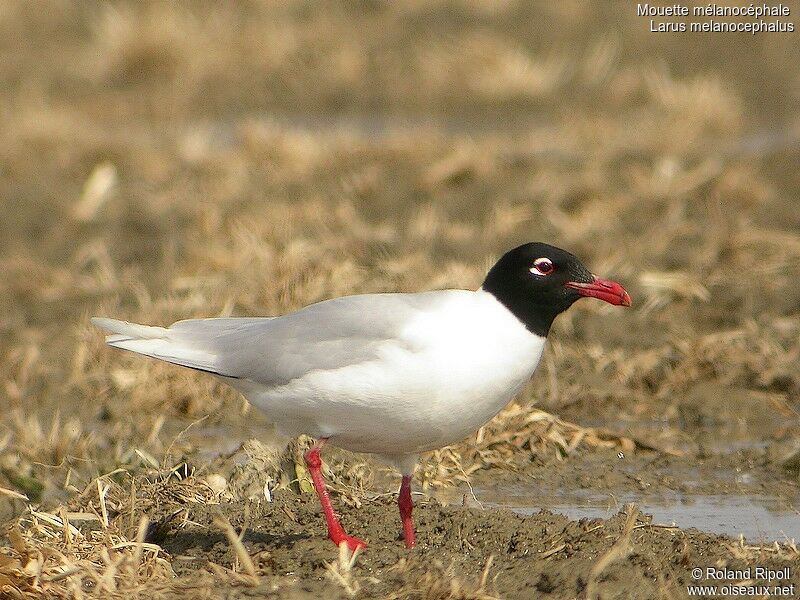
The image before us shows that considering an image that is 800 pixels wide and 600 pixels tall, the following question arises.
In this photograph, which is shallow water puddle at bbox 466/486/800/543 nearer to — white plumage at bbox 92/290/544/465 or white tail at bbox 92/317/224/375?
white plumage at bbox 92/290/544/465

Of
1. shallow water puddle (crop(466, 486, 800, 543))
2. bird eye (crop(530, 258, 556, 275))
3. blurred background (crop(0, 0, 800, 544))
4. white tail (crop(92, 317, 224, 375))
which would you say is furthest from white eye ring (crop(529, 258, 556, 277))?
blurred background (crop(0, 0, 800, 544))

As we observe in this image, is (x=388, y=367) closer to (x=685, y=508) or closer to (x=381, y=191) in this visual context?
(x=685, y=508)

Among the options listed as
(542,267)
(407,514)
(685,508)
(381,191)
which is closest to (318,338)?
(407,514)

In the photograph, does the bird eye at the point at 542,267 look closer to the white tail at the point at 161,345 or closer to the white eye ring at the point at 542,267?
the white eye ring at the point at 542,267

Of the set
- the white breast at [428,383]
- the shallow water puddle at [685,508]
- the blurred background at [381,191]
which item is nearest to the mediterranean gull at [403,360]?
the white breast at [428,383]

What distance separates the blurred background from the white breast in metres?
1.48

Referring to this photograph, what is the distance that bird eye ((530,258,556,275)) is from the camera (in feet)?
18.8

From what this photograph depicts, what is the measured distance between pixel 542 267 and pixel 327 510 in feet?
4.08

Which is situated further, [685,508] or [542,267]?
[685,508]

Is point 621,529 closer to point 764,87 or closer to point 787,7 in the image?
point 764,87

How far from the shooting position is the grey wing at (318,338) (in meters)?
5.58

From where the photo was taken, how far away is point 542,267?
18.9 feet

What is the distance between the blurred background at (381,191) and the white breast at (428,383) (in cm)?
148

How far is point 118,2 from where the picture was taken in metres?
20.3
